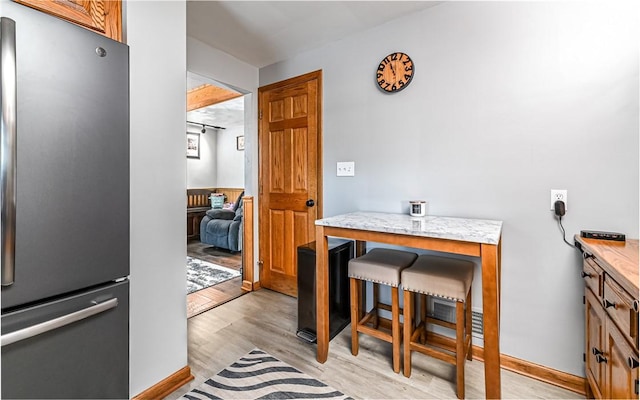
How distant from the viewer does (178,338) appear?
5.20 ft

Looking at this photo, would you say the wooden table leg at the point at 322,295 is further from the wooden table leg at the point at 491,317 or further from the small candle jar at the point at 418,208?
the wooden table leg at the point at 491,317

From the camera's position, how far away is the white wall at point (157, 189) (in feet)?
4.49

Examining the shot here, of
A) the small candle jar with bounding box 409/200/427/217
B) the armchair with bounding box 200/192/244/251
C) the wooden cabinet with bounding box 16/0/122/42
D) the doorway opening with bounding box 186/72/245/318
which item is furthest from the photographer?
the armchair with bounding box 200/192/244/251

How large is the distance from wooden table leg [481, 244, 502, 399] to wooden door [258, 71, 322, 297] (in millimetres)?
1566

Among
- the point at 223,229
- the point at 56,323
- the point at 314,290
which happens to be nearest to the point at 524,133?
the point at 314,290

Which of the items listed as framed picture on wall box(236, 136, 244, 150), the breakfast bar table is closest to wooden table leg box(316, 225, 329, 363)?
the breakfast bar table

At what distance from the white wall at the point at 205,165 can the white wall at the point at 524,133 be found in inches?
215

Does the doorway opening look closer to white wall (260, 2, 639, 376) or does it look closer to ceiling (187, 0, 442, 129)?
ceiling (187, 0, 442, 129)

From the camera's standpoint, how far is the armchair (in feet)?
14.8

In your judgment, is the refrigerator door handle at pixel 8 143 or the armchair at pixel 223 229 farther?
the armchair at pixel 223 229

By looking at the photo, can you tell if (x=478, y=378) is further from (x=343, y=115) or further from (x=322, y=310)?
(x=343, y=115)

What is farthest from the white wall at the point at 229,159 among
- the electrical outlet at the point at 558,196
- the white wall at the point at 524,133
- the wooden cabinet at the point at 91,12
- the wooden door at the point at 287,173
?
the electrical outlet at the point at 558,196

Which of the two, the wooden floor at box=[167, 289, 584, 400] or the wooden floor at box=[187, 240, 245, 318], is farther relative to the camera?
the wooden floor at box=[187, 240, 245, 318]

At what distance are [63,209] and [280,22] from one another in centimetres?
192
